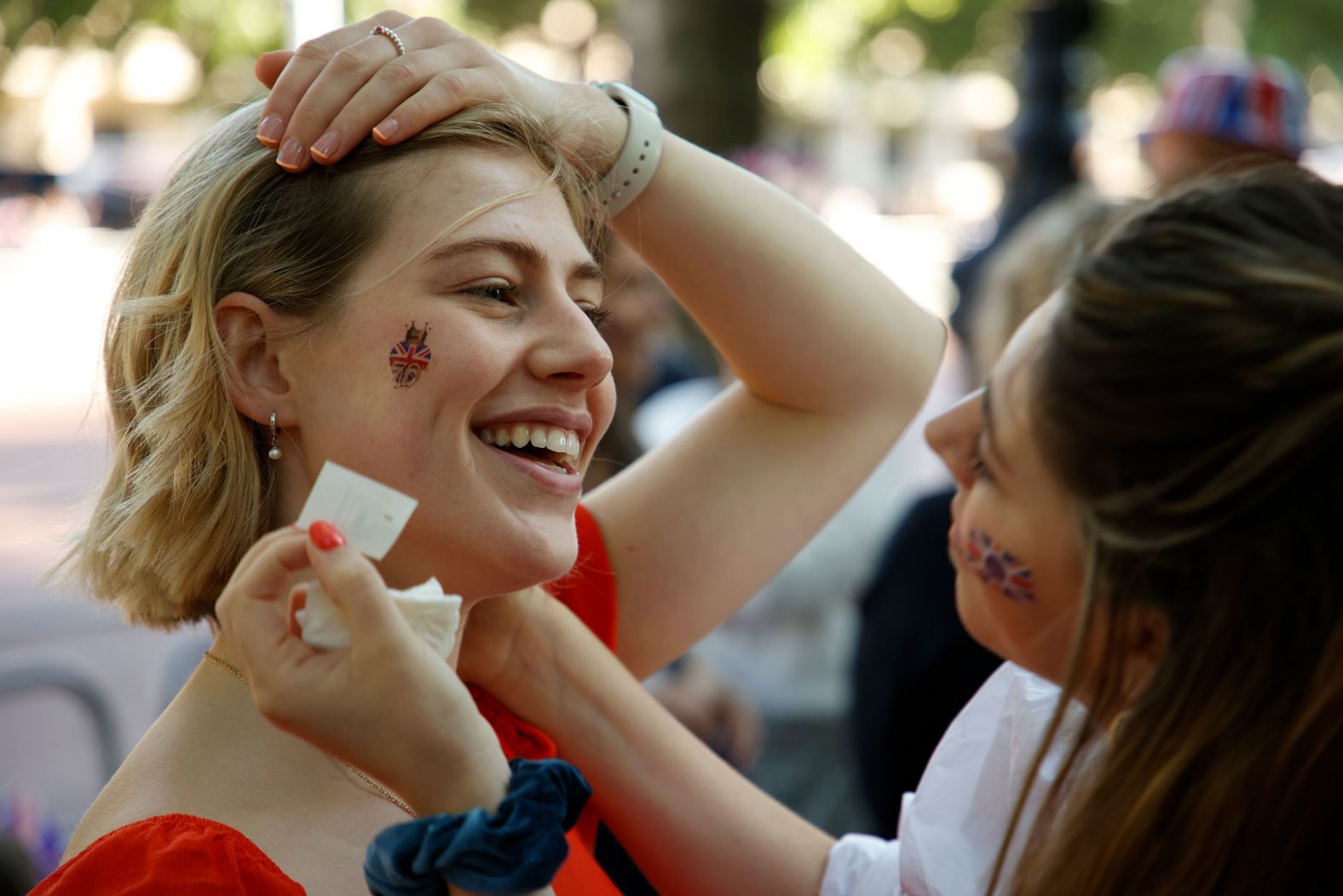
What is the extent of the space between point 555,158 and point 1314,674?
1.33 meters

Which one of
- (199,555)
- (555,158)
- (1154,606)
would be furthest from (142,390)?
(1154,606)

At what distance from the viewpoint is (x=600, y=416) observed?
208 centimetres

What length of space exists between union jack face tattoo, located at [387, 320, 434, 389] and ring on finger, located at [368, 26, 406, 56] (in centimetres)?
43

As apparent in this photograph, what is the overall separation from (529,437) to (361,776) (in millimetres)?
554

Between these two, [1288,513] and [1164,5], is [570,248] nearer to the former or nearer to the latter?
[1288,513]

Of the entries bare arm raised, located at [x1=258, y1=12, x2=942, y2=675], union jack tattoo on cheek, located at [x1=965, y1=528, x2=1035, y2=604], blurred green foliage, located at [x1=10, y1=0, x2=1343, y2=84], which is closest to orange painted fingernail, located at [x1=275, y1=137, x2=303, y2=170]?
bare arm raised, located at [x1=258, y1=12, x2=942, y2=675]

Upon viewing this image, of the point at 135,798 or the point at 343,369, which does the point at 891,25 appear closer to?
the point at 343,369

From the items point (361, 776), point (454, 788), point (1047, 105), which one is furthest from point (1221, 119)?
point (454, 788)

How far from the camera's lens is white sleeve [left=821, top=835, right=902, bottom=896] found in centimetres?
197

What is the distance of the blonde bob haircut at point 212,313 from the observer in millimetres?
1854

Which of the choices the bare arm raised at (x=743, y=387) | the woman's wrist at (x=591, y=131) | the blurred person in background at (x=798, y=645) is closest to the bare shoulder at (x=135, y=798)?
the bare arm raised at (x=743, y=387)

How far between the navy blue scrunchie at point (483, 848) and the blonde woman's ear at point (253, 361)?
80cm

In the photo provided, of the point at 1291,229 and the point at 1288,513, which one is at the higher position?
the point at 1291,229

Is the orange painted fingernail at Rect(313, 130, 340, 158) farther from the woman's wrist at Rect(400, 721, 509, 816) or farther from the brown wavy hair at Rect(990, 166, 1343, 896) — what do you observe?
the brown wavy hair at Rect(990, 166, 1343, 896)
